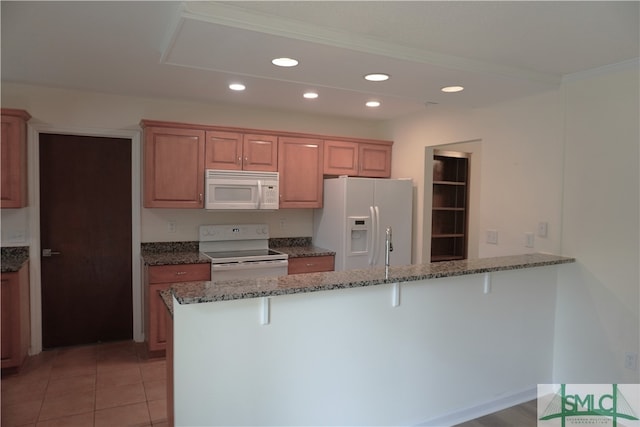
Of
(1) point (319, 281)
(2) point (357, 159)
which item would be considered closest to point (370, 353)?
(1) point (319, 281)

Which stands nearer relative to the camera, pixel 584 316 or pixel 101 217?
pixel 584 316

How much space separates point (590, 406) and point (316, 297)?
223 centimetres

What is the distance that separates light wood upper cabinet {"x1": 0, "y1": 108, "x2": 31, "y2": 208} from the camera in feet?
11.1

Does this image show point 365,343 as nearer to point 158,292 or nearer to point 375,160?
point 158,292

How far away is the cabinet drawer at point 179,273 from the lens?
145 inches

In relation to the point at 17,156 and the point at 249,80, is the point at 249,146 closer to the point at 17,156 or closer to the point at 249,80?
the point at 249,80

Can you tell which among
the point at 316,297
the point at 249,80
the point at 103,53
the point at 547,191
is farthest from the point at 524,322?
the point at 103,53

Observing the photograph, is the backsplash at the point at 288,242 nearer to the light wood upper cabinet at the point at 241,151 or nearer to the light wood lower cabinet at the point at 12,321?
the light wood upper cabinet at the point at 241,151

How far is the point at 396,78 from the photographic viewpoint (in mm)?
2883

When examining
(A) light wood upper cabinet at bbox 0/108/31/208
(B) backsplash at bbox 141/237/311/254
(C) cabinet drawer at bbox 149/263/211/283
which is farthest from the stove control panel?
(A) light wood upper cabinet at bbox 0/108/31/208

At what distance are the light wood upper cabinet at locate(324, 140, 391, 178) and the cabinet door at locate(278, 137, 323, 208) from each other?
12 cm

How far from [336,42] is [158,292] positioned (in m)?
2.60

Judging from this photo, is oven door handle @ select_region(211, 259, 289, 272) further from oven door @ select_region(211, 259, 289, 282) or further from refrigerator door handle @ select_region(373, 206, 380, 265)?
refrigerator door handle @ select_region(373, 206, 380, 265)

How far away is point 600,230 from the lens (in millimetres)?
2953
